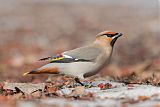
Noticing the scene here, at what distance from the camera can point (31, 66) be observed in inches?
551

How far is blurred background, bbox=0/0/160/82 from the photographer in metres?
15.0

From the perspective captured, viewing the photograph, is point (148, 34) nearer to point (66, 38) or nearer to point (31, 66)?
point (66, 38)

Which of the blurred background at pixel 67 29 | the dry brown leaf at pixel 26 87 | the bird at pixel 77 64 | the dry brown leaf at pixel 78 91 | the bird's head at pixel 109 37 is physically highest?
the blurred background at pixel 67 29

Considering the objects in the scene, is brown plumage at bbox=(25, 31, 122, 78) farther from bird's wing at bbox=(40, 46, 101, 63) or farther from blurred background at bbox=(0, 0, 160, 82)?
blurred background at bbox=(0, 0, 160, 82)

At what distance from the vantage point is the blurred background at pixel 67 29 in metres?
15.0

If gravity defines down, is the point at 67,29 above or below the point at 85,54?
above

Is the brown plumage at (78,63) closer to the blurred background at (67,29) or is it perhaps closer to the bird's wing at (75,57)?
the bird's wing at (75,57)

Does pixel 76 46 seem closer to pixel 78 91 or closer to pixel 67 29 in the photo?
pixel 67 29

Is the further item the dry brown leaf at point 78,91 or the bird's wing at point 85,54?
the bird's wing at point 85,54

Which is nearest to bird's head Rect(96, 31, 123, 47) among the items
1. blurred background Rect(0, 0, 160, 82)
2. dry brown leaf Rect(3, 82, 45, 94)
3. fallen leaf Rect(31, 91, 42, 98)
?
dry brown leaf Rect(3, 82, 45, 94)

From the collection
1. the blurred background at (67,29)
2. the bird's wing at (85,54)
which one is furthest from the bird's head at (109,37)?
the blurred background at (67,29)

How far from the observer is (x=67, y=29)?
20.2 meters

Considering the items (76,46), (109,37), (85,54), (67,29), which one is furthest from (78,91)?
(67,29)

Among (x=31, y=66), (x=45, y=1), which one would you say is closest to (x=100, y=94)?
(x=31, y=66)
